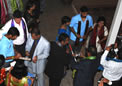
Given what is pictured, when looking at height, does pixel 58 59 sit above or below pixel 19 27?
below

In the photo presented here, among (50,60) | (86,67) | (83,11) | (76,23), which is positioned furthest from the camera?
(76,23)

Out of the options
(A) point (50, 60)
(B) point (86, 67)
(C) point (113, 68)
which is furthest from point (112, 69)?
(A) point (50, 60)

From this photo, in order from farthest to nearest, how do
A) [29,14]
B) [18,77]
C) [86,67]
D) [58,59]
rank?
[29,14] → [58,59] → [86,67] → [18,77]

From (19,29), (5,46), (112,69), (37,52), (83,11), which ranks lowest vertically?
(112,69)

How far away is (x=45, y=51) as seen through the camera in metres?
3.80

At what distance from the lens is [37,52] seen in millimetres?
3793

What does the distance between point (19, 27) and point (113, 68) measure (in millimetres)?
2220

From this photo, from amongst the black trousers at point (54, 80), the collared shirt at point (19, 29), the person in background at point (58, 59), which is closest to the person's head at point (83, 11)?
the person in background at point (58, 59)

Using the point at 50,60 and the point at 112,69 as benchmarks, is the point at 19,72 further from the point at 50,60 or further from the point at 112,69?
the point at 112,69

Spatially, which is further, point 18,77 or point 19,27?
point 19,27

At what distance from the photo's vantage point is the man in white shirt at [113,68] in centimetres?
332

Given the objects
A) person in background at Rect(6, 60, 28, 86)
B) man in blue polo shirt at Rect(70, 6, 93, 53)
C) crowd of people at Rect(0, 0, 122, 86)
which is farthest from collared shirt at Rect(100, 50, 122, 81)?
person in background at Rect(6, 60, 28, 86)

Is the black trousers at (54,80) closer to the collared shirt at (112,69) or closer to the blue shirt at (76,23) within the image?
the collared shirt at (112,69)

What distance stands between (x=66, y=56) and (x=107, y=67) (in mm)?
794
